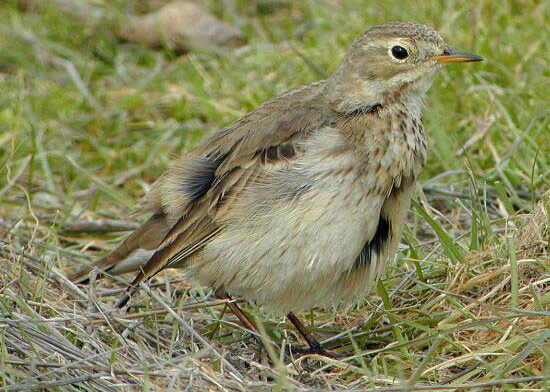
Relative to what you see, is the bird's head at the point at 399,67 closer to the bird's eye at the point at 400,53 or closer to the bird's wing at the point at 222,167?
the bird's eye at the point at 400,53

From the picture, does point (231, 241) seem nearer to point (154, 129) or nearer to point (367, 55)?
point (367, 55)

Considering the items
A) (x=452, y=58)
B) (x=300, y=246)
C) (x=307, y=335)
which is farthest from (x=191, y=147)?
(x=300, y=246)

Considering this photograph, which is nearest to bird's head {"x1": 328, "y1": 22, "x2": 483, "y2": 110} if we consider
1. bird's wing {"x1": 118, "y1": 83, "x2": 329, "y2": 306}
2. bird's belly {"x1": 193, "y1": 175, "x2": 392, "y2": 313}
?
bird's wing {"x1": 118, "y1": 83, "x2": 329, "y2": 306}

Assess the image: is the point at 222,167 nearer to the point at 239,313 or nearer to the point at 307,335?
the point at 239,313

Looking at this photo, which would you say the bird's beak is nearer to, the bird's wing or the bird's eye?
the bird's eye

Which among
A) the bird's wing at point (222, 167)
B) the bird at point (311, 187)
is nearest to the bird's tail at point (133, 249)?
the bird at point (311, 187)

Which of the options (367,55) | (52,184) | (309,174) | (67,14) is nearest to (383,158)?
(309,174)
